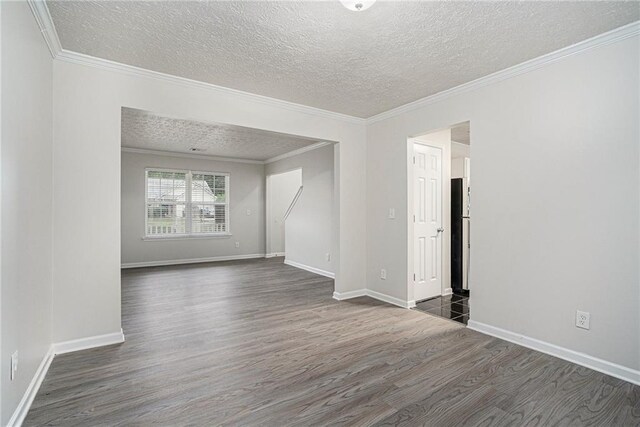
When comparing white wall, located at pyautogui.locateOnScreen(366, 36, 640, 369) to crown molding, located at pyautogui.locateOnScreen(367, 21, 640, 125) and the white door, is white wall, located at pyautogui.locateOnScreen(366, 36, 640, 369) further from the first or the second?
the white door

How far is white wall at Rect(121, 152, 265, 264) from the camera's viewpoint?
6.49 meters

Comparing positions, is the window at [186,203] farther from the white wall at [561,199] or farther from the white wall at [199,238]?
the white wall at [561,199]

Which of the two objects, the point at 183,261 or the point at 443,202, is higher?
the point at 443,202

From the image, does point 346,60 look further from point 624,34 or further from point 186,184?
point 186,184

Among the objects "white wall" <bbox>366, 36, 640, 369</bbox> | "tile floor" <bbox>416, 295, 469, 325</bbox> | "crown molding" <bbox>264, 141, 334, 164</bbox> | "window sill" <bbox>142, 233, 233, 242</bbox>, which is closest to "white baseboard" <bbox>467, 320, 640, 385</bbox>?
"white wall" <bbox>366, 36, 640, 369</bbox>

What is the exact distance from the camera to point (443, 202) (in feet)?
14.1

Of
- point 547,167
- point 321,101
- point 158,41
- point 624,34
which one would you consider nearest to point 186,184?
point 321,101

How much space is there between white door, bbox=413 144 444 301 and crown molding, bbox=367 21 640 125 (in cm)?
56

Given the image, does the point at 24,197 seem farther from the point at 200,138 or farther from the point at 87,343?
the point at 200,138

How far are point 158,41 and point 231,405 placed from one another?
257cm

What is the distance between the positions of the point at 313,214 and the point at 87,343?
4047 millimetres

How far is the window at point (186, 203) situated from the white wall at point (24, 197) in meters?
4.64

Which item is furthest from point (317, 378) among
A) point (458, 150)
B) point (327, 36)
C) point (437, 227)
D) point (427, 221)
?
point (458, 150)

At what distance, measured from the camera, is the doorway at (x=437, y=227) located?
12.6 ft
